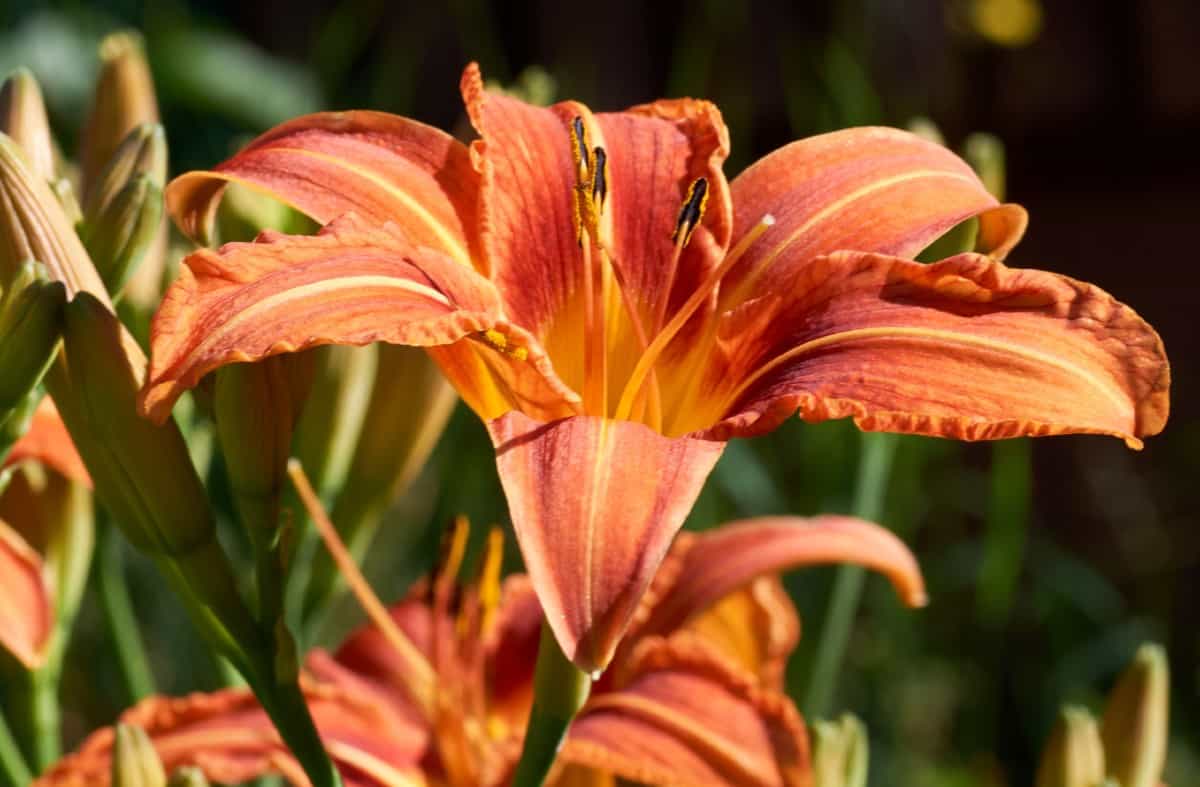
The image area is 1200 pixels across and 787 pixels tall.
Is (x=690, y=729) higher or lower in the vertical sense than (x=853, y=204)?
lower

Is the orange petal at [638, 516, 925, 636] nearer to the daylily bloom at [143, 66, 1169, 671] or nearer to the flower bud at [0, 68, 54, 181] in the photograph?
the daylily bloom at [143, 66, 1169, 671]

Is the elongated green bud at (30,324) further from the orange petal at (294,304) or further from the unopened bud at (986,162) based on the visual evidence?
the unopened bud at (986,162)

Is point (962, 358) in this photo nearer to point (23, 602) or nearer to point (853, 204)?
point (853, 204)

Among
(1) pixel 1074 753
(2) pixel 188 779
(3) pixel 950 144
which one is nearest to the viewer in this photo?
(2) pixel 188 779

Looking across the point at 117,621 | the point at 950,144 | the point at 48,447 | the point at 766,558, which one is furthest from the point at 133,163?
the point at 950,144

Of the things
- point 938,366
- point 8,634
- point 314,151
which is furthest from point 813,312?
point 8,634

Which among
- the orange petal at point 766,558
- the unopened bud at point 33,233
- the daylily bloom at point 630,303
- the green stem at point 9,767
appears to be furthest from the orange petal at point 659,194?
the green stem at point 9,767

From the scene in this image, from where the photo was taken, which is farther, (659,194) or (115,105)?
(115,105)
